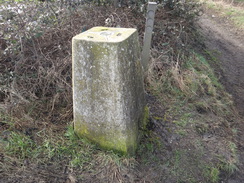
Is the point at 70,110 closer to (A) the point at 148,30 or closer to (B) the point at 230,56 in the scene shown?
(A) the point at 148,30

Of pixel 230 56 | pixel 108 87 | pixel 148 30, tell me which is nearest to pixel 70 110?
pixel 108 87

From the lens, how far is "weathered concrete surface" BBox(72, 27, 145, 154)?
2105 millimetres

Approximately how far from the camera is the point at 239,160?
3012 millimetres

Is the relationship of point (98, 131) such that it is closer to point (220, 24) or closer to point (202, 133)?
point (202, 133)

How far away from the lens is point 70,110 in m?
3.05

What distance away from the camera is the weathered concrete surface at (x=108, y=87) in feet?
6.91

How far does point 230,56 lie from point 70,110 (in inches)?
238

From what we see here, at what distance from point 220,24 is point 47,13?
8.46 meters

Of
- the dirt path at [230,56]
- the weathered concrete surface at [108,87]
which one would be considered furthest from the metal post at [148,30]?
the dirt path at [230,56]

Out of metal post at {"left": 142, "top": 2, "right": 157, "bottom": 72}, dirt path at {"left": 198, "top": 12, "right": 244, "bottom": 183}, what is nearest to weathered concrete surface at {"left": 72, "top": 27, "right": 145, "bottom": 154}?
metal post at {"left": 142, "top": 2, "right": 157, "bottom": 72}

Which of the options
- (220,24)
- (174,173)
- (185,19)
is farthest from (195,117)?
(220,24)

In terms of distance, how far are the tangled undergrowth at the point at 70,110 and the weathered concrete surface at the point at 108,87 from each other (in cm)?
23

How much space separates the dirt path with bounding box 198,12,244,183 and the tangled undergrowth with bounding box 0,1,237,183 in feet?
0.85

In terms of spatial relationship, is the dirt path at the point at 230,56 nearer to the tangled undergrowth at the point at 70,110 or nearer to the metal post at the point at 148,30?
the tangled undergrowth at the point at 70,110
